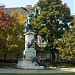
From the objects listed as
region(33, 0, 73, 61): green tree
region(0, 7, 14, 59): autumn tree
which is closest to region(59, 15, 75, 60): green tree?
region(33, 0, 73, 61): green tree

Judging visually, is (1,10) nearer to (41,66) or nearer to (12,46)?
(12,46)

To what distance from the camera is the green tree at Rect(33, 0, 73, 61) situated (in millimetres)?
57656

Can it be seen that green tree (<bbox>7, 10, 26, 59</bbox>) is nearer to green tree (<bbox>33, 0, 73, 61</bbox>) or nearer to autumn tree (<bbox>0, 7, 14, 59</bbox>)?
autumn tree (<bbox>0, 7, 14, 59</bbox>)

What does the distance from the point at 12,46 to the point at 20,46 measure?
1975mm

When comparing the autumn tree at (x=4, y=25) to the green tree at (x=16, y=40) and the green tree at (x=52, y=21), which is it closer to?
the green tree at (x=16, y=40)

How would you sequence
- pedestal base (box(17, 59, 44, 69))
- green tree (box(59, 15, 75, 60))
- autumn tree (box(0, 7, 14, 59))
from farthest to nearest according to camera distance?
green tree (box(59, 15, 75, 60)) → autumn tree (box(0, 7, 14, 59)) → pedestal base (box(17, 59, 44, 69))

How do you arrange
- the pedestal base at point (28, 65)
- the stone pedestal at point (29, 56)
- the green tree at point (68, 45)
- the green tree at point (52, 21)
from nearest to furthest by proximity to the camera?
the pedestal base at point (28, 65) → the stone pedestal at point (29, 56) → the green tree at point (68, 45) → the green tree at point (52, 21)

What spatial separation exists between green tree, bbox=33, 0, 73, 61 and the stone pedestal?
14.7 meters

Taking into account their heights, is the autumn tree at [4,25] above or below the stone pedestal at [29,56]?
above

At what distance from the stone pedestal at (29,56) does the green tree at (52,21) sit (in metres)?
14.7

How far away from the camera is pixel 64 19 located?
194 ft

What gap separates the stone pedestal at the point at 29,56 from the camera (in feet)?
129

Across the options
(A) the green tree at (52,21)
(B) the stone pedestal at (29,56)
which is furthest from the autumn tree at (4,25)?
(A) the green tree at (52,21)

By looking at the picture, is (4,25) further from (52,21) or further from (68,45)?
(52,21)
